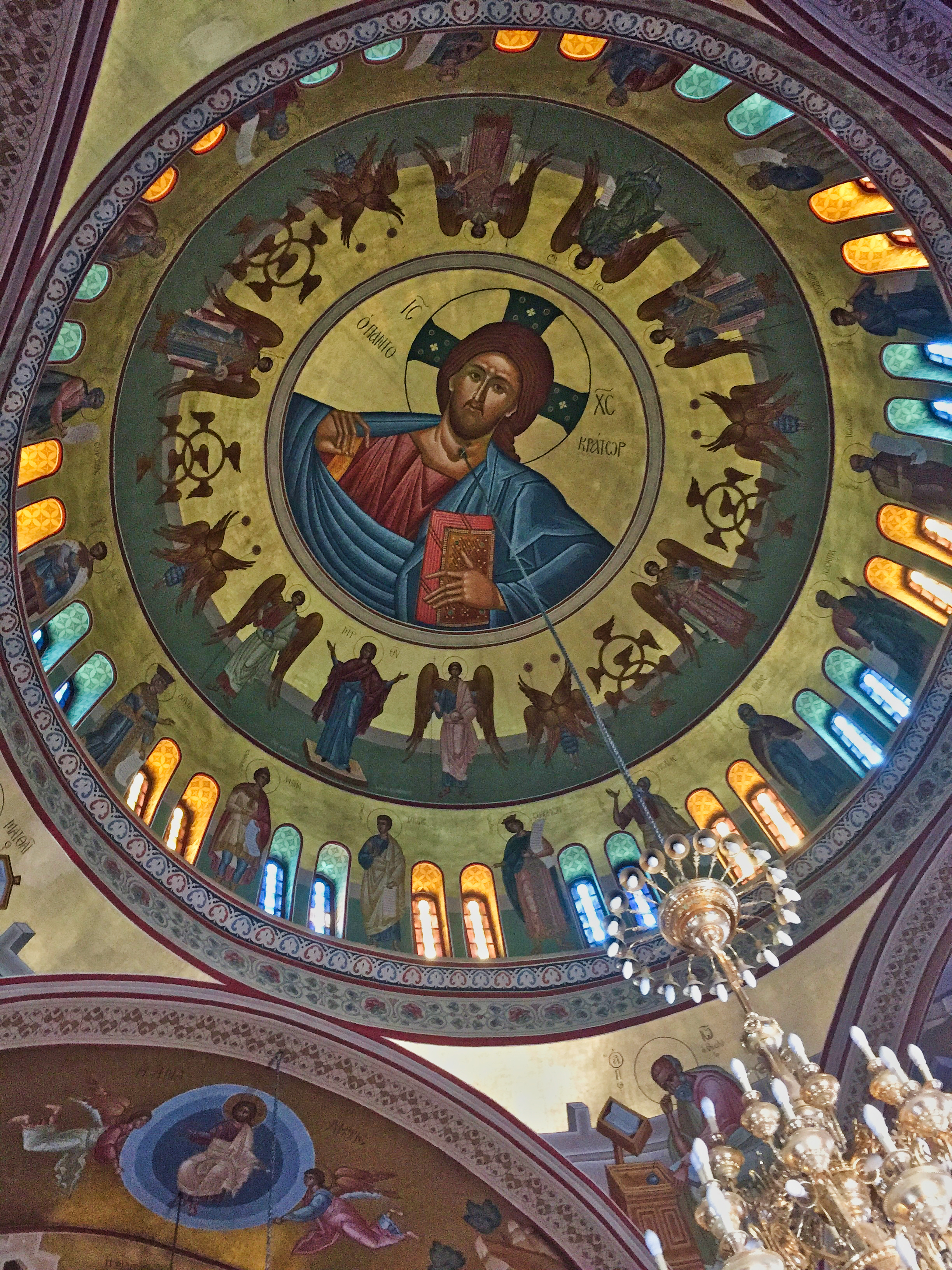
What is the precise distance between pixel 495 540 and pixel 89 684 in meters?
5.97

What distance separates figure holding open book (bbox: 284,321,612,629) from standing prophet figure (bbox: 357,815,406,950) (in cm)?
308

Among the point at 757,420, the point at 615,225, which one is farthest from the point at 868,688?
the point at 615,225

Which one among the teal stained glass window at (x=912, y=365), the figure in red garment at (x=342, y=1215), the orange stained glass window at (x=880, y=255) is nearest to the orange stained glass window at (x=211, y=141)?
the orange stained glass window at (x=880, y=255)

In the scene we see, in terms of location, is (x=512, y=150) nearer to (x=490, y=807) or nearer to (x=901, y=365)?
(x=901, y=365)

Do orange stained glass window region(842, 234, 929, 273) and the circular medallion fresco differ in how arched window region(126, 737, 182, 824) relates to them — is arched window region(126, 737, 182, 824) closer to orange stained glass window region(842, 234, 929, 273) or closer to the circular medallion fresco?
the circular medallion fresco

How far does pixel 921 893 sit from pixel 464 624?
6.73 m

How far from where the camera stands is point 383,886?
46.6ft

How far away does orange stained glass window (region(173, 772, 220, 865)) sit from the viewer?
13094mm

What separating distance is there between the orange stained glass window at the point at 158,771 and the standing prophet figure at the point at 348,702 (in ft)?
6.42

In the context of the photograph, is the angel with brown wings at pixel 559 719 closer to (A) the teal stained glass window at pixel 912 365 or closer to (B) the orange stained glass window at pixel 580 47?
(A) the teal stained glass window at pixel 912 365

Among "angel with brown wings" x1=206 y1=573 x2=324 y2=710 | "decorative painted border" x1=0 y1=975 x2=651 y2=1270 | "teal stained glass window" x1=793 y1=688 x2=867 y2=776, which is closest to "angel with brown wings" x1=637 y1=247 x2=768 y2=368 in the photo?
"teal stained glass window" x1=793 y1=688 x2=867 y2=776

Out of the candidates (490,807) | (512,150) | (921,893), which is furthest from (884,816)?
(512,150)

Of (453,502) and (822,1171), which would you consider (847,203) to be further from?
(822,1171)

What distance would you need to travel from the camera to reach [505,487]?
1619cm
